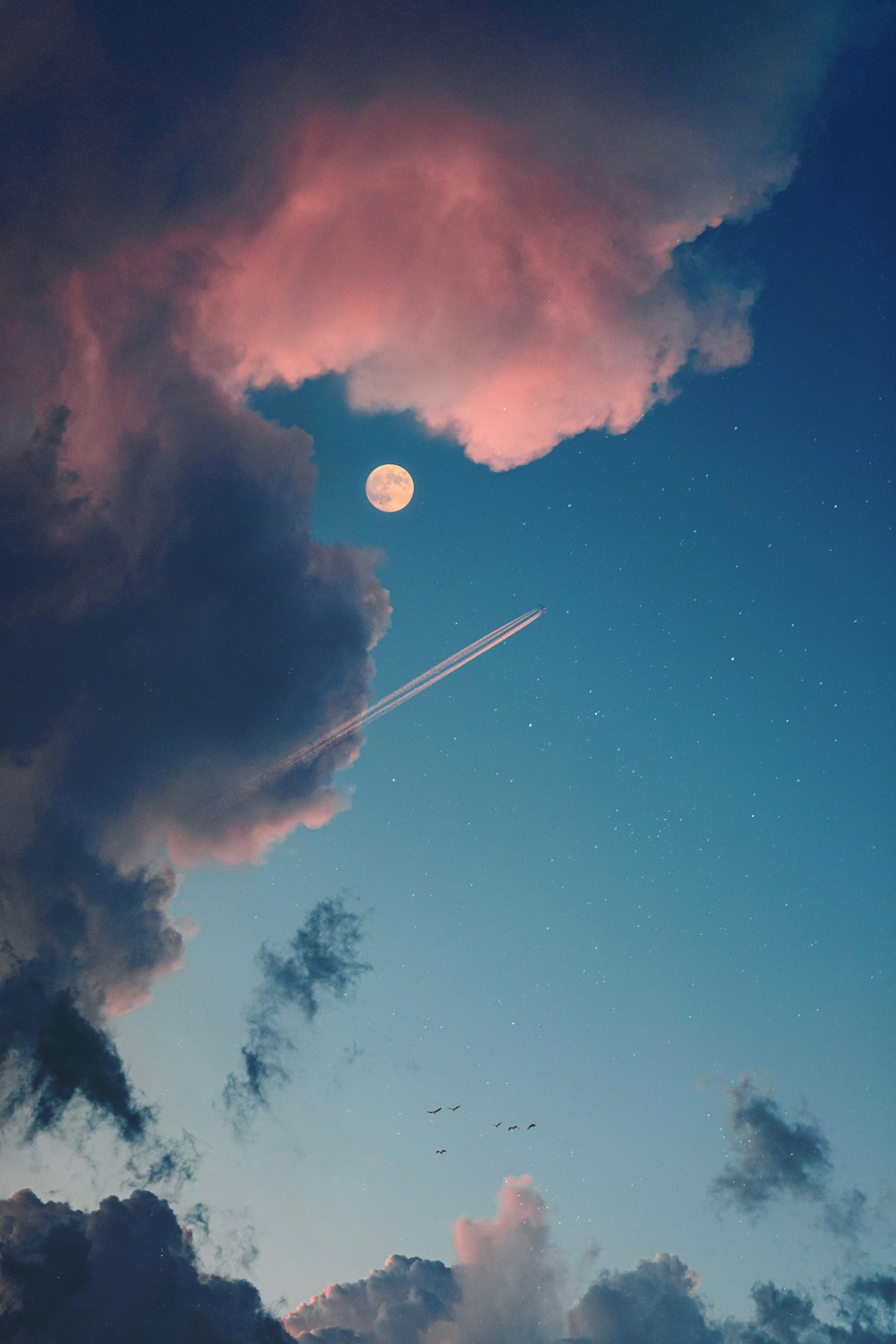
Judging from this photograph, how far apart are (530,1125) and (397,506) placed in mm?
88875

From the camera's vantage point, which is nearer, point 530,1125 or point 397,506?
point 397,506

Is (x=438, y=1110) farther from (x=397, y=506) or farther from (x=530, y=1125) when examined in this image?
(x=397, y=506)

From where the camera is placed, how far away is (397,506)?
106 metres

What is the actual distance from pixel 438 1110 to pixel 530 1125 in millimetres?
13491

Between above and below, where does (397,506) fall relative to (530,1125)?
above

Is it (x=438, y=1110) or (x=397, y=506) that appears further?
(x=438, y=1110)

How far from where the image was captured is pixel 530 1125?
11531 cm

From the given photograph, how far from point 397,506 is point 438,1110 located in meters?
84.3

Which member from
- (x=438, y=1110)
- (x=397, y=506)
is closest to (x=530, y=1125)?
(x=438, y=1110)

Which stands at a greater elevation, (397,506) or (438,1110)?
(397,506)

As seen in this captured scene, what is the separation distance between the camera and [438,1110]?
11425 centimetres
